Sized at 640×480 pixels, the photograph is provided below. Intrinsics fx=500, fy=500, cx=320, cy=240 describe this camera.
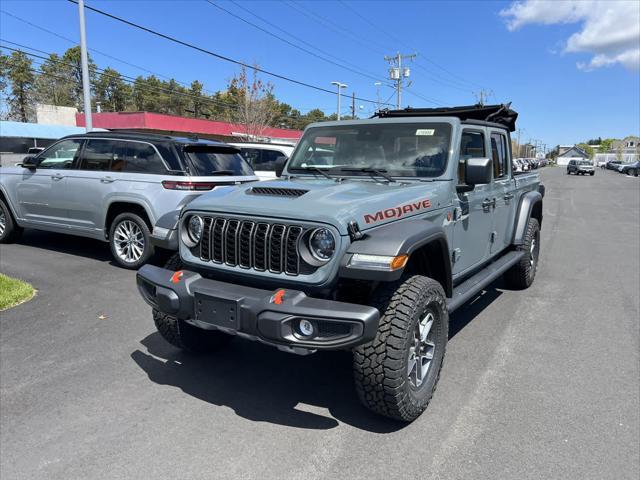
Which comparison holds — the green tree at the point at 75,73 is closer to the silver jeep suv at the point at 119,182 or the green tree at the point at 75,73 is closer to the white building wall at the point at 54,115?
the white building wall at the point at 54,115

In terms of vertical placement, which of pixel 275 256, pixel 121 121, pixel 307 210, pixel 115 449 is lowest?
pixel 115 449

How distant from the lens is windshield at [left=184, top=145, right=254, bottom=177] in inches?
268

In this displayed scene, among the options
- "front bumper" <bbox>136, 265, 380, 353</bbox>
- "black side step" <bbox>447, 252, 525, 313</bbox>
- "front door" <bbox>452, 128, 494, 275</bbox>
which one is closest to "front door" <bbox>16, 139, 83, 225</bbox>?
"front bumper" <bbox>136, 265, 380, 353</bbox>

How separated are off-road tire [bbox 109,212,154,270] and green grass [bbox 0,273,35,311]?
4.14ft

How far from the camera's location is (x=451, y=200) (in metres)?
3.95

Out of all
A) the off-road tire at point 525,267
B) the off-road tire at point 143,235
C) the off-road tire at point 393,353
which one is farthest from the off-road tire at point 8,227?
the off-road tire at point 525,267

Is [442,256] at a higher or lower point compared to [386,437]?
higher

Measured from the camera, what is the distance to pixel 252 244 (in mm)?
3139

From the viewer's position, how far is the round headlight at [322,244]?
2938mm

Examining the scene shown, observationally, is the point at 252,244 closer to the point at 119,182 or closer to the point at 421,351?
the point at 421,351

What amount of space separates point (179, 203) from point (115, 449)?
398cm

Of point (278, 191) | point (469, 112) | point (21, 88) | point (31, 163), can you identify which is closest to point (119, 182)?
point (31, 163)

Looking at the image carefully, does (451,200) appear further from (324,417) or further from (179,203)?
(179,203)

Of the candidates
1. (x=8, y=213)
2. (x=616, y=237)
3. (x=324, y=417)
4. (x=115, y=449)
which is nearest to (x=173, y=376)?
(x=115, y=449)
